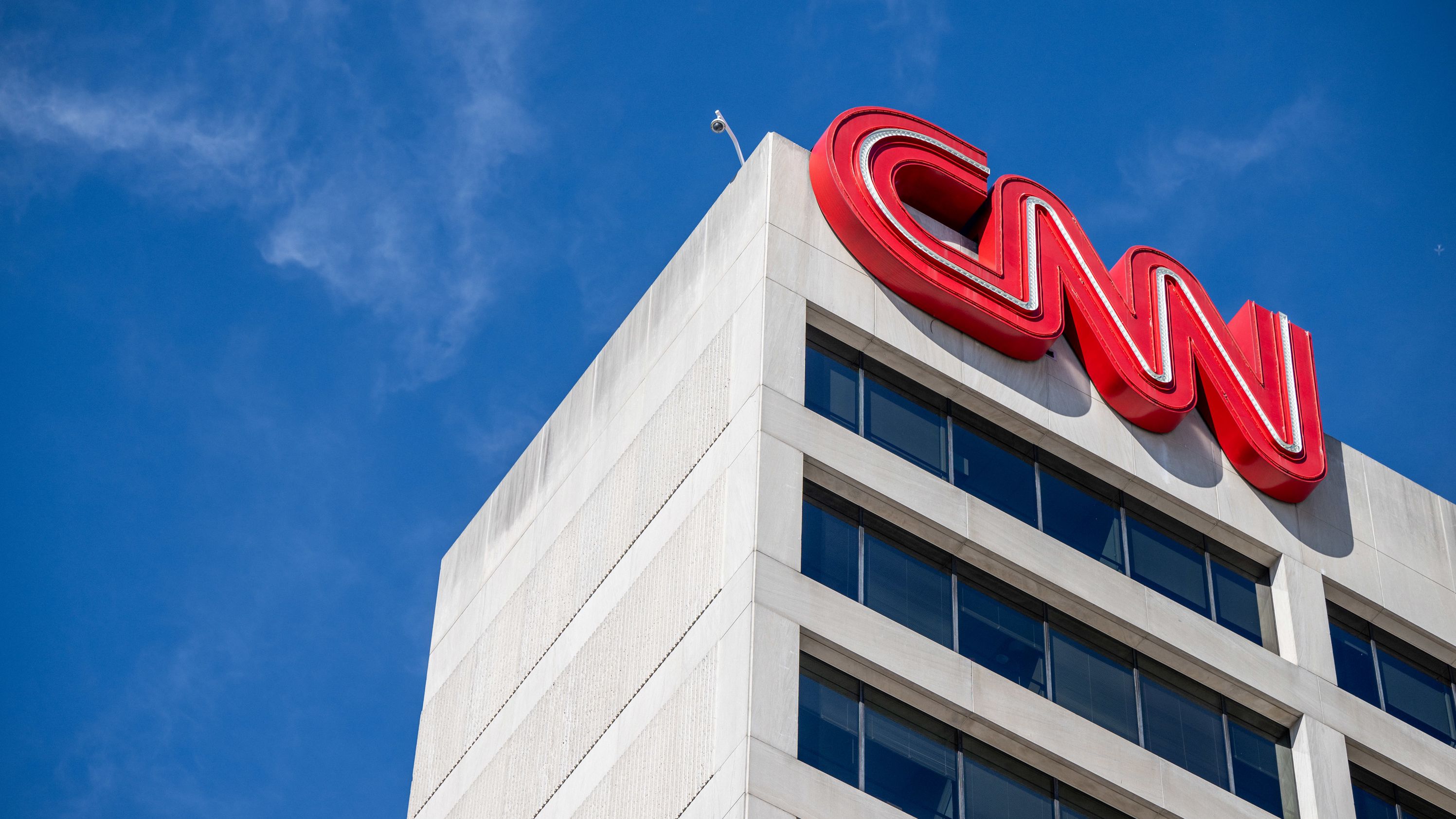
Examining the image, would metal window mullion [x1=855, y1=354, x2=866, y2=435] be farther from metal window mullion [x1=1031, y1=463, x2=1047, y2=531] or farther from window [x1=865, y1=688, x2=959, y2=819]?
window [x1=865, y1=688, x2=959, y2=819]

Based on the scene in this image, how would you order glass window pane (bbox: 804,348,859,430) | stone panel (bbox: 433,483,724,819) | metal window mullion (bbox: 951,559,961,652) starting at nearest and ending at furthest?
1. stone panel (bbox: 433,483,724,819)
2. metal window mullion (bbox: 951,559,961,652)
3. glass window pane (bbox: 804,348,859,430)

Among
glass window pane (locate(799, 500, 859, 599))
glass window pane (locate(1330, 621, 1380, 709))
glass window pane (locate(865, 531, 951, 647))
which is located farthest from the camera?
glass window pane (locate(1330, 621, 1380, 709))

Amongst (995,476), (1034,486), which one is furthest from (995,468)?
(1034,486)

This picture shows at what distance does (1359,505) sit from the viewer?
151 ft

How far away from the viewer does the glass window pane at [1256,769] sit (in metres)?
40.2

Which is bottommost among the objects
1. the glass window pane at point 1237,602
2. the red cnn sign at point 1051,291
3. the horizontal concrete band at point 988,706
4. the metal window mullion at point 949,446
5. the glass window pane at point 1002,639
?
the horizontal concrete band at point 988,706

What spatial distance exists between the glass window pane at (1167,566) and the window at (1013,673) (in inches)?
76.0

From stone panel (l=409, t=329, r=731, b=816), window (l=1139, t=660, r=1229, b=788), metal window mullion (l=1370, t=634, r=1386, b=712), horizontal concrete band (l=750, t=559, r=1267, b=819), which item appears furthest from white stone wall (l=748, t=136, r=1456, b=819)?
stone panel (l=409, t=329, r=731, b=816)

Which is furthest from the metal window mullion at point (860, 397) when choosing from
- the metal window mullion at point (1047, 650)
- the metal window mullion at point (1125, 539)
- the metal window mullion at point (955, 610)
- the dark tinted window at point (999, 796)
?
the dark tinted window at point (999, 796)

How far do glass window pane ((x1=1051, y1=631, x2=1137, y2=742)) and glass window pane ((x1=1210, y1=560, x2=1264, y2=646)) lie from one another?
336 cm

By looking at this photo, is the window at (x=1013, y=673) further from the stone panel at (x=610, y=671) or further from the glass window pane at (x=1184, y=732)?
the stone panel at (x=610, y=671)

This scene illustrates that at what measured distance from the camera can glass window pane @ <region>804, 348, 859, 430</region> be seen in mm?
39594

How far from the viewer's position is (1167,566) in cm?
4256

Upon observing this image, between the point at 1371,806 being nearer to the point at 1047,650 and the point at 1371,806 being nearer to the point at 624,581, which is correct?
the point at 1047,650
